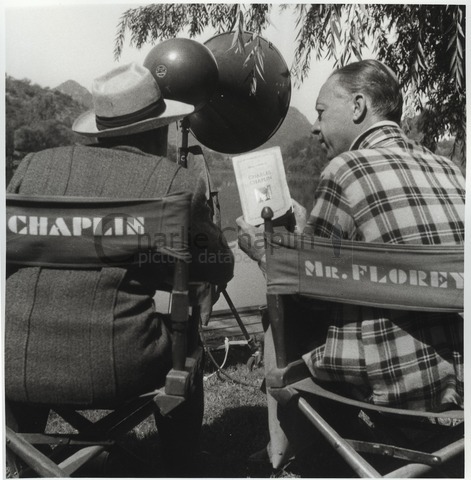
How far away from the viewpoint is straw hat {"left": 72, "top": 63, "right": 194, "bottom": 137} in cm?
201

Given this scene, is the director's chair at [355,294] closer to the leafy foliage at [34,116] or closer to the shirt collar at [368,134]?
the shirt collar at [368,134]

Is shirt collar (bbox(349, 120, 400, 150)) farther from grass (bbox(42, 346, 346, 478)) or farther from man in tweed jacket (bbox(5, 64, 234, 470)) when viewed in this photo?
grass (bbox(42, 346, 346, 478))

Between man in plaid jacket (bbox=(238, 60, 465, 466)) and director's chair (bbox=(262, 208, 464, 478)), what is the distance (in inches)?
2.3

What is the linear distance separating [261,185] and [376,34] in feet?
2.92

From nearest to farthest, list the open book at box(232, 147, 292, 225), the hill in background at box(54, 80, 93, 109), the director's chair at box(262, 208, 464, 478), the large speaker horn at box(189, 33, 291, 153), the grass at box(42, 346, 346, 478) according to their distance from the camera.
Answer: the director's chair at box(262, 208, 464, 478), the grass at box(42, 346, 346, 478), the open book at box(232, 147, 292, 225), the hill in background at box(54, 80, 93, 109), the large speaker horn at box(189, 33, 291, 153)

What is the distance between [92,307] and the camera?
5.70ft

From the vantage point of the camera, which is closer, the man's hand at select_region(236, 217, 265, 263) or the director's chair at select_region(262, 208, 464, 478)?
the director's chair at select_region(262, 208, 464, 478)

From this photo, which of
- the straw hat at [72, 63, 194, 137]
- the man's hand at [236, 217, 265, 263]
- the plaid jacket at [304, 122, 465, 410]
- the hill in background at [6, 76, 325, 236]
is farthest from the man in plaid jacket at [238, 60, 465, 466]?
the hill in background at [6, 76, 325, 236]

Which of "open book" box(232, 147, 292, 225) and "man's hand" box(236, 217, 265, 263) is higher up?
"open book" box(232, 147, 292, 225)

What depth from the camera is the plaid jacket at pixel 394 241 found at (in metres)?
1.72

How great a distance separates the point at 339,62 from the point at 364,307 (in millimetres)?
1328

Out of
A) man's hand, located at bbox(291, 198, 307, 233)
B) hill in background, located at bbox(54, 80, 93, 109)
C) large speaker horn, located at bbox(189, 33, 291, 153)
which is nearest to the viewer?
man's hand, located at bbox(291, 198, 307, 233)

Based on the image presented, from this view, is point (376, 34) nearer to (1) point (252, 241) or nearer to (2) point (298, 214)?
(2) point (298, 214)

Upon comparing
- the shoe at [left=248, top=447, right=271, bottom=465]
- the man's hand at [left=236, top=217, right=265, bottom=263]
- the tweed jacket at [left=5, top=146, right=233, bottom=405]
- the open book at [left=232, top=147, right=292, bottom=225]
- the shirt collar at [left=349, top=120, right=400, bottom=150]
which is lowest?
the shoe at [left=248, top=447, right=271, bottom=465]
